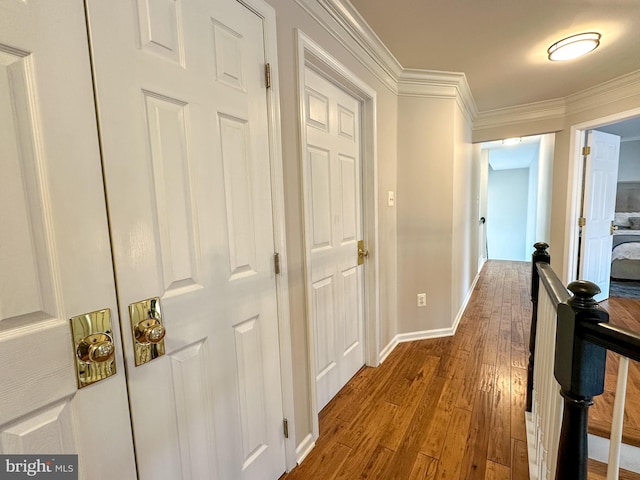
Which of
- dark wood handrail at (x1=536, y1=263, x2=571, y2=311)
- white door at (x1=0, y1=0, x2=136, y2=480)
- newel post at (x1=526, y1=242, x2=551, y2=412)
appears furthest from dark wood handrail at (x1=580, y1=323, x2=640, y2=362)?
white door at (x1=0, y1=0, x2=136, y2=480)

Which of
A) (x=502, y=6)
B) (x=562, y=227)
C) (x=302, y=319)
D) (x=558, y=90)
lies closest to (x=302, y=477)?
(x=302, y=319)

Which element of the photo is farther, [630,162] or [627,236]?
[630,162]

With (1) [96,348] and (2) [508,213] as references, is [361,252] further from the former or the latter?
(2) [508,213]

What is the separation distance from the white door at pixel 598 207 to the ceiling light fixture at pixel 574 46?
172 centimetres

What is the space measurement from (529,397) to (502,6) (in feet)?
7.73

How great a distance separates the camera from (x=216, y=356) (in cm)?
105

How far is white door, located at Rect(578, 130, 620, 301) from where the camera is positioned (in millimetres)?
3455

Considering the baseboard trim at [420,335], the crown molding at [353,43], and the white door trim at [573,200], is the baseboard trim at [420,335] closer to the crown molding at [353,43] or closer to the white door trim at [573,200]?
the white door trim at [573,200]

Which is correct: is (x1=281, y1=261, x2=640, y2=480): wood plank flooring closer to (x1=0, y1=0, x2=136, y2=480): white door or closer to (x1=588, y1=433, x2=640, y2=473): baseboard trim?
(x1=588, y1=433, x2=640, y2=473): baseboard trim

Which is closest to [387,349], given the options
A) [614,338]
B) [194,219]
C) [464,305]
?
[464,305]

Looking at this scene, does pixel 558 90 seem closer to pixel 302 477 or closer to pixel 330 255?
pixel 330 255

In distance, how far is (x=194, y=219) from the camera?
37.5 inches

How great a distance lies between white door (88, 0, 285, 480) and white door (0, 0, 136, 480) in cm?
5

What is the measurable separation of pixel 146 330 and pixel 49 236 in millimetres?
335
